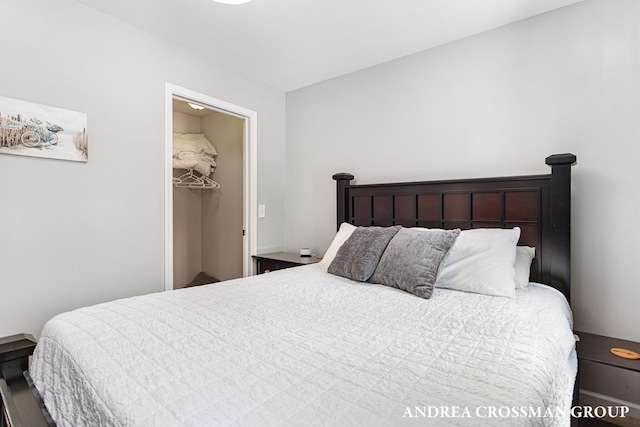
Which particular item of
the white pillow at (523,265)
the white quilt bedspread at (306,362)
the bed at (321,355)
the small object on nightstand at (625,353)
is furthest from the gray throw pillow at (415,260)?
the small object on nightstand at (625,353)

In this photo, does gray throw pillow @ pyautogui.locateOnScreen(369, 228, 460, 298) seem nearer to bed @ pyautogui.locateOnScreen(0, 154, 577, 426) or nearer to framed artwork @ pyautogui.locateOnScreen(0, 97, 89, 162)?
bed @ pyautogui.locateOnScreen(0, 154, 577, 426)

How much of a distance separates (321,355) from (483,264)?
1228mm

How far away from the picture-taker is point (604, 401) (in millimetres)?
1836

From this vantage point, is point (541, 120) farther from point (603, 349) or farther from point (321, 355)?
point (321, 355)

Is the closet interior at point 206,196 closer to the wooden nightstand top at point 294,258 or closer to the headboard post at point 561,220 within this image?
the wooden nightstand top at point 294,258

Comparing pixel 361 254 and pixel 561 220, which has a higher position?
pixel 561 220

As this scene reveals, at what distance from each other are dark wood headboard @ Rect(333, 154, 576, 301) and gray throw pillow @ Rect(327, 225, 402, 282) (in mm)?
477

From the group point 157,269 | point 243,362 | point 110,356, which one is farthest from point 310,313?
point 157,269

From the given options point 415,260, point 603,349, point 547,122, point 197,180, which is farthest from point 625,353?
point 197,180

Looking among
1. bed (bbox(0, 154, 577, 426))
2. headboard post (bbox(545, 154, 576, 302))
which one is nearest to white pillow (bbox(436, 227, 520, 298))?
bed (bbox(0, 154, 577, 426))

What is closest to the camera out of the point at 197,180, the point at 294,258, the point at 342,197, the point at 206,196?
the point at 342,197

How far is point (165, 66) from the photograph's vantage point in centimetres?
244

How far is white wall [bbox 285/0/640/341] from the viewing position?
1.83 metres

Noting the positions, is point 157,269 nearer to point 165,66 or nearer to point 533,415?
point 165,66
